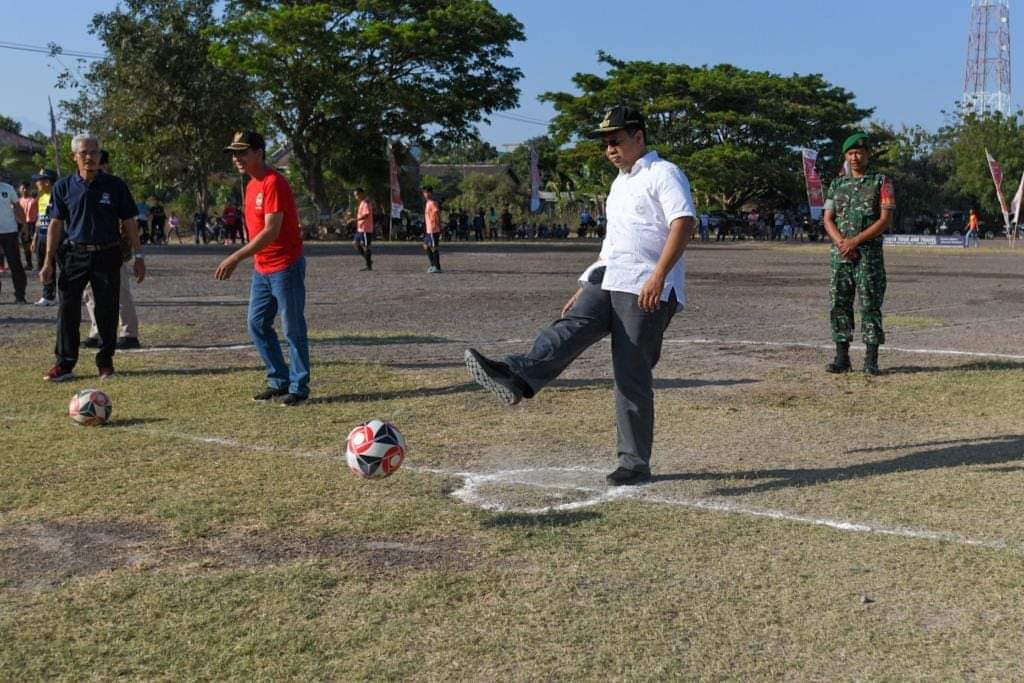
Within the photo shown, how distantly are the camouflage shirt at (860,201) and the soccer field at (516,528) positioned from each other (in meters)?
1.23

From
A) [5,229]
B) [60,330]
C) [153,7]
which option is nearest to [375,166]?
[153,7]

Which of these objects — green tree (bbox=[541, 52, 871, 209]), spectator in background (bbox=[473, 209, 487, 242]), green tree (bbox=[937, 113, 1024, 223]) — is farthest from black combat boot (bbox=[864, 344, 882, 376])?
green tree (bbox=[937, 113, 1024, 223])

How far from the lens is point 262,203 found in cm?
844

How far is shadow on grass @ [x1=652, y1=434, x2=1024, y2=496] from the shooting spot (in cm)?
600

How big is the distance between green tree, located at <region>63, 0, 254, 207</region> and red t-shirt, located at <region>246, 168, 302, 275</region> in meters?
41.8

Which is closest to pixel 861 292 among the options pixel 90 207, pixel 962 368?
pixel 962 368

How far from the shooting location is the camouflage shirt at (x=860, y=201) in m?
9.47

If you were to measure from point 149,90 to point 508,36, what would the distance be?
1524 cm

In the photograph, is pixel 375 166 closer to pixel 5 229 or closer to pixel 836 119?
pixel 836 119

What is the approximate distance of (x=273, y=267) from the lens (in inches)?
333

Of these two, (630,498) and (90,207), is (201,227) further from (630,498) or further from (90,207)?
(630,498)

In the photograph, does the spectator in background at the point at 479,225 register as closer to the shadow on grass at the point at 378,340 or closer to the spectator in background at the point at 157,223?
→ the spectator in background at the point at 157,223

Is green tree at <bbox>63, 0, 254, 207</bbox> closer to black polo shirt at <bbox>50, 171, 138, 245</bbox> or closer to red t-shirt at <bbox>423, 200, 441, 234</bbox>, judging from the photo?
red t-shirt at <bbox>423, 200, 441, 234</bbox>

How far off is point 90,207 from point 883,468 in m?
6.39
